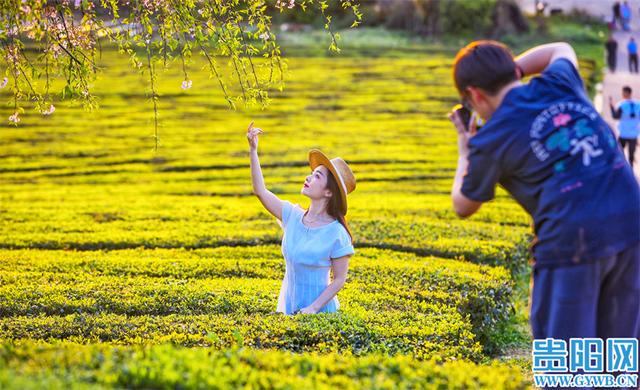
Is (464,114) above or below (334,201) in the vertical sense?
above

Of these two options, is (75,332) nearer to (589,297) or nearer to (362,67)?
(589,297)

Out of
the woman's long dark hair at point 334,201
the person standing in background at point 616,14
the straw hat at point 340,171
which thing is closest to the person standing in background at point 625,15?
the person standing in background at point 616,14

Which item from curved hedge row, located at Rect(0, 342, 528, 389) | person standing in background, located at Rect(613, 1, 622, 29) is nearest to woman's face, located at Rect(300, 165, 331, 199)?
curved hedge row, located at Rect(0, 342, 528, 389)

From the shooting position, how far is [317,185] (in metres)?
6.30

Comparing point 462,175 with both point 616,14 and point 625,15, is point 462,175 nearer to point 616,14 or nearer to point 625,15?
point 625,15

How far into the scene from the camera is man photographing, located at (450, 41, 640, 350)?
153 inches

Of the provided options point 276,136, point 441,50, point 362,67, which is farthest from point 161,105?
point 441,50

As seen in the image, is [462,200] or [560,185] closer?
[560,185]

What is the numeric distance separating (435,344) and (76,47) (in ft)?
12.5

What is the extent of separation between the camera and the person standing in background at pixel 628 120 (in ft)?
53.9

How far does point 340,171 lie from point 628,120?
11612mm

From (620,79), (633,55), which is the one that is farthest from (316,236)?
(633,55)

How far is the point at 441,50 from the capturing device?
38.9 m

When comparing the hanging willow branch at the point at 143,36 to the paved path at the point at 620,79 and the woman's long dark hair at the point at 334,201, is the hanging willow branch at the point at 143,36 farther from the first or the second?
the paved path at the point at 620,79
